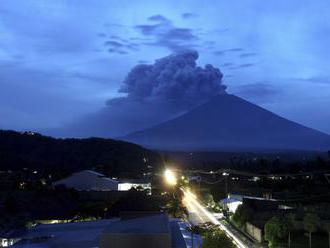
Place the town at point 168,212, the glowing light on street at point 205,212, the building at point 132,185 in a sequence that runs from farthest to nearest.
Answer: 1. the building at point 132,185
2. the glowing light on street at point 205,212
3. the town at point 168,212

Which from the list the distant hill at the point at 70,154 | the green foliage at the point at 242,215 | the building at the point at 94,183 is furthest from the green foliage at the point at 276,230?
the distant hill at the point at 70,154

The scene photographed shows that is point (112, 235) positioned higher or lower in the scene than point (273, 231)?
higher

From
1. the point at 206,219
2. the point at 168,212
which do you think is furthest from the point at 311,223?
the point at 168,212

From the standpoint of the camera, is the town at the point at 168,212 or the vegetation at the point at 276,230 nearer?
the town at the point at 168,212

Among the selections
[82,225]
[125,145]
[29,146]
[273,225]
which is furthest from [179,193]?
[125,145]

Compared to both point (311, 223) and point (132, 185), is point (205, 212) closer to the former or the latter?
point (132, 185)

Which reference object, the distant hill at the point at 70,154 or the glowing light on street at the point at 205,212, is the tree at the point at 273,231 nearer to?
the glowing light on street at the point at 205,212
